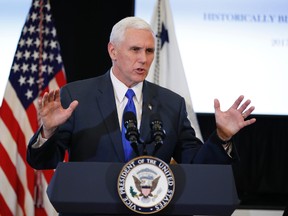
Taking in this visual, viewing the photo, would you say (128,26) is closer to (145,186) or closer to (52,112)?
(52,112)

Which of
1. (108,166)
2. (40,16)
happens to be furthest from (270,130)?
(108,166)

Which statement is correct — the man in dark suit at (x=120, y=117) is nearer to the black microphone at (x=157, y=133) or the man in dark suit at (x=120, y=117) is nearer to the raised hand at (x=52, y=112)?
the raised hand at (x=52, y=112)

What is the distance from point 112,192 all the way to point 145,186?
0.42ft

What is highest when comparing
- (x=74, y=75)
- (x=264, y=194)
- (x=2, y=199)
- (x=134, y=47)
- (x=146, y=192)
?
(x=134, y=47)

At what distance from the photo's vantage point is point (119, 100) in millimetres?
2645

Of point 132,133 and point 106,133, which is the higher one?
point 132,133

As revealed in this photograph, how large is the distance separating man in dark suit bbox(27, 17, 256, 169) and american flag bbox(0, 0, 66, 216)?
72.5 inches

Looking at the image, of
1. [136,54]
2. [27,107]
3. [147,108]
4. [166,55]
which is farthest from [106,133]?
[166,55]

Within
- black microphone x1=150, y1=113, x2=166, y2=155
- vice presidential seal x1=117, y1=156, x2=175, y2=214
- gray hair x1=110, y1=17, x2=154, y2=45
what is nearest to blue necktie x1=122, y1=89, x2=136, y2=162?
gray hair x1=110, y1=17, x2=154, y2=45

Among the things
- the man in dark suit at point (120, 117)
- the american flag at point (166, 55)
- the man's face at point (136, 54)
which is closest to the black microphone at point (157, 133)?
the man in dark suit at point (120, 117)

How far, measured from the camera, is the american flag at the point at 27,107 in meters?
4.30

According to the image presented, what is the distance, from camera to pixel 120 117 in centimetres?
257

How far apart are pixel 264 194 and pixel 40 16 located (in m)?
2.59

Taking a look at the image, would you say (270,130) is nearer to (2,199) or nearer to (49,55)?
(49,55)
